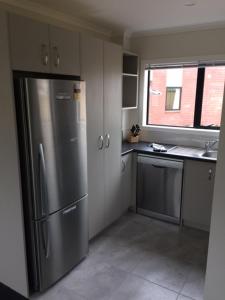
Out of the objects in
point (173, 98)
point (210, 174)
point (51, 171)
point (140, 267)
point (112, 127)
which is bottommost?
point (140, 267)

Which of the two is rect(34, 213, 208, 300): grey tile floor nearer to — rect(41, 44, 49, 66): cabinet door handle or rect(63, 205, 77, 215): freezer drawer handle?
rect(63, 205, 77, 215): freezer drawer handle

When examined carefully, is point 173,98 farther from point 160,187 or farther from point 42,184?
point 42,184

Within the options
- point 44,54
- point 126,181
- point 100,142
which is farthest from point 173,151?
point 44,54

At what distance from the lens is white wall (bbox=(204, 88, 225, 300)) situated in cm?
154

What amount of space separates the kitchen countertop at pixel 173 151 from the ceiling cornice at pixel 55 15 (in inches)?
58.6

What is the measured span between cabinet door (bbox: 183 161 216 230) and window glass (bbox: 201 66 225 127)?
2.59 ft

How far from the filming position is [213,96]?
11.0 ft

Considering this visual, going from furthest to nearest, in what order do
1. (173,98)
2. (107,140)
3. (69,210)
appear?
1. (173,98)
2. (107,140)
3. (69,210)

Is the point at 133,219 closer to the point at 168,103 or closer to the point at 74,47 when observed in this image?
the point at 168,103

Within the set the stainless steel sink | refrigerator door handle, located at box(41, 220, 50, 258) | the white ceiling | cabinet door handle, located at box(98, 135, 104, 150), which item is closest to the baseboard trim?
refrigerator door handle, located at box(41, 220, 50, 258)

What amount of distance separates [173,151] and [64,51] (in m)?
1.79

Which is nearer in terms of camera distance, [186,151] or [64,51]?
[64,51]

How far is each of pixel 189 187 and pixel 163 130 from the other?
38.3 inches

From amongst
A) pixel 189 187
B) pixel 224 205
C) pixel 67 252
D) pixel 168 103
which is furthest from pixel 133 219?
Result: pixel 224 205
